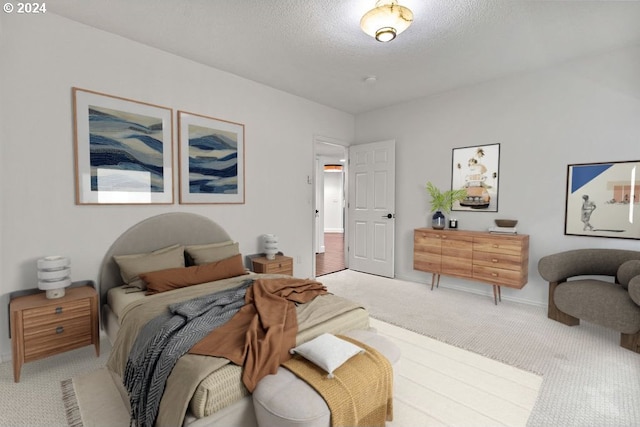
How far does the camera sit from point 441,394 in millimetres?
2109

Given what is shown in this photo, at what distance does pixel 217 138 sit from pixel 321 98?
1.85 meters

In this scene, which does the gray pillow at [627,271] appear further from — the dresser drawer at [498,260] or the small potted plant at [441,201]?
the small potted plant at [441,201]

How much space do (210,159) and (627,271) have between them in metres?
4.42

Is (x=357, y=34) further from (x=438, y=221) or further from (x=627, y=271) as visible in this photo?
(x=627, y=271)

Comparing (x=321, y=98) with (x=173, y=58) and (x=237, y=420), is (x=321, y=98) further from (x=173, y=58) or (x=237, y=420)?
(x=237, y=420)

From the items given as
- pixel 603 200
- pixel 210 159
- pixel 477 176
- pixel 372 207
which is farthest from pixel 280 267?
pixel 603 200

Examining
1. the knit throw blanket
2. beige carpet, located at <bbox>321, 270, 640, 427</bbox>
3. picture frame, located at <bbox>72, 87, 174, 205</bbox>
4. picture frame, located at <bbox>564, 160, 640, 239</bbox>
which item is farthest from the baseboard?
the knit throw blanket

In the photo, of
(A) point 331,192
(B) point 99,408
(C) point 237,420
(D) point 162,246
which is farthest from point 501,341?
(A) point 331,192

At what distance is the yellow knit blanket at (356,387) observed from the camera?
1472 mm

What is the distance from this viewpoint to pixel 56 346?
2.36 metres

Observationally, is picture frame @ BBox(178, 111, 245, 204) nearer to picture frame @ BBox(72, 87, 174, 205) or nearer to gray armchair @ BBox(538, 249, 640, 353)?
picture frame @ BBox(72, 87, 174, 205)

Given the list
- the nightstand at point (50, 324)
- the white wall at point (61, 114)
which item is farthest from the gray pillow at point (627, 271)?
the nightstand at point (50, 324)

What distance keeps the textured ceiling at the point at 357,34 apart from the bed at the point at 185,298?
1.84m

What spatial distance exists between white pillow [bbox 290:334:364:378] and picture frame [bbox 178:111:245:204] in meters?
2.42
